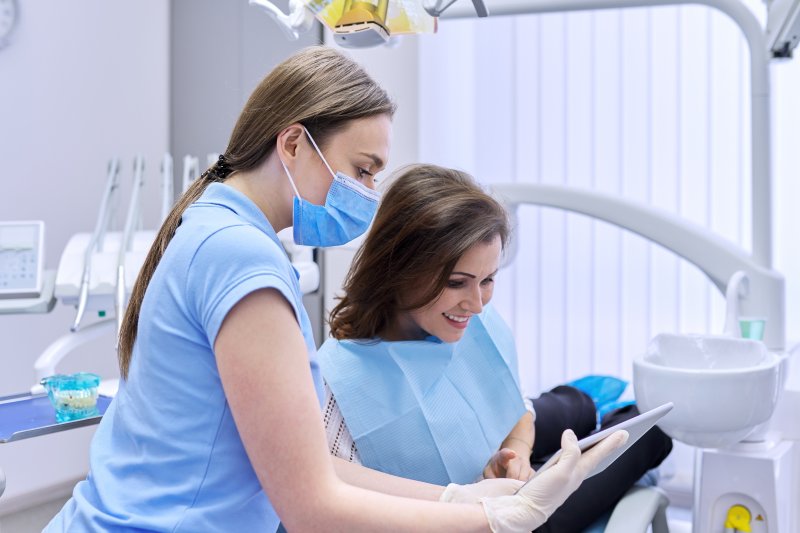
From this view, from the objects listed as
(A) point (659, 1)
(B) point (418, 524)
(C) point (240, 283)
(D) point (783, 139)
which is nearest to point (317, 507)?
(B) point (418, 524)

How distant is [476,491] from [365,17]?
835 millimetres

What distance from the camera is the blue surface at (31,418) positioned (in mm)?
1394

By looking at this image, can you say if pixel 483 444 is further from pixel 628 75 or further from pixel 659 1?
pixel 628 75

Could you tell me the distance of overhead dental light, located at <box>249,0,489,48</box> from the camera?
139 centimetres

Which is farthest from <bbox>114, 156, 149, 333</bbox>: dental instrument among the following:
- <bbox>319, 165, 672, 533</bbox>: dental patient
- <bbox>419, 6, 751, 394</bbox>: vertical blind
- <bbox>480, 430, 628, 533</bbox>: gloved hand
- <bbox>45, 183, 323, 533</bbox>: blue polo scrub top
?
<bbox>419, 6, 751, 394</bbox>: vertical blind

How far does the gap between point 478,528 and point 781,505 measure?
107 centimetres

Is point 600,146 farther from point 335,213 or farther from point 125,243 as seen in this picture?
point 335,213

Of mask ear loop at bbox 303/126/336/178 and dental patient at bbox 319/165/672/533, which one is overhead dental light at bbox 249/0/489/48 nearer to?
dental patient at bbox 319/165/672/533

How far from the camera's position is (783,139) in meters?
2.77

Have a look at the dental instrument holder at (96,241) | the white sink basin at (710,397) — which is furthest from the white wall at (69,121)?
the white sink basin at (710,397)

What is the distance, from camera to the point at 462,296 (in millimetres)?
1520

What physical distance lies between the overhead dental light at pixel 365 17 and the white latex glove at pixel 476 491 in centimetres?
80

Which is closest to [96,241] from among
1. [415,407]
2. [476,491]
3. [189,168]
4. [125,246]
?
[125,246]

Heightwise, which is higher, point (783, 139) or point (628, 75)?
point (628, 75)
